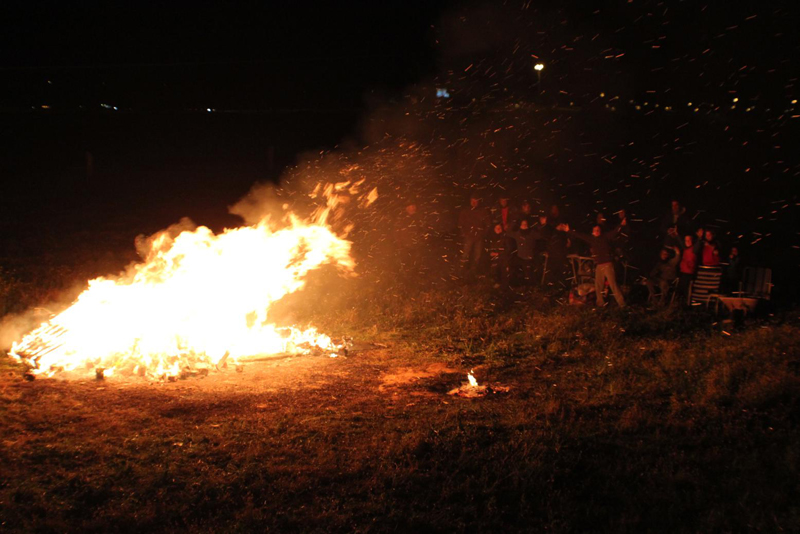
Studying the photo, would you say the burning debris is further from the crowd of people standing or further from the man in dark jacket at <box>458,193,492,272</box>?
the man in dark jacket at <box>458,193,492,272</box>

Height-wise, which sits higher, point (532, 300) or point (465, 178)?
point (465, 178)

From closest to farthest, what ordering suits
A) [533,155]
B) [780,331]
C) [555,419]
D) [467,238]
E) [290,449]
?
[290,449]
[555,419]
[780,331]
[467,238]
[533,155]

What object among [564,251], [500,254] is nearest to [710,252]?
[564,251]

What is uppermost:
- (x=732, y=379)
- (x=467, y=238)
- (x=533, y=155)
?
(x=533, y=155)

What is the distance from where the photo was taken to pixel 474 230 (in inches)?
566

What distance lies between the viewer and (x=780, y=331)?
9.25 m

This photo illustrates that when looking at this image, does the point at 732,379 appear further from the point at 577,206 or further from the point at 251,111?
the point at 251,111

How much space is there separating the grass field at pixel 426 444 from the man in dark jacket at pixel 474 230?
5278 mm

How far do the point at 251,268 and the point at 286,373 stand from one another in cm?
240

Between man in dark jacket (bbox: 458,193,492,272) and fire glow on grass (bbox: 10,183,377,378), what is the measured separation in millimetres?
4401

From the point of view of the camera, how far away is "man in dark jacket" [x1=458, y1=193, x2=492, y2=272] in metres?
14.3

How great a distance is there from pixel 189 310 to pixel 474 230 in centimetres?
732

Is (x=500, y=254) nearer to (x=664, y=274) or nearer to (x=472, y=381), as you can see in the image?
(x=664, y=274)

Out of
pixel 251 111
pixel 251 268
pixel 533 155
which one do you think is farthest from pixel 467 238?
pixel 251 111
